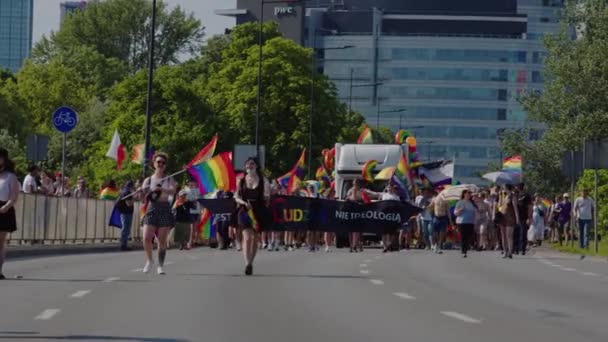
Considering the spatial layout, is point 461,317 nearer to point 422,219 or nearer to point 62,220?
point 62,220

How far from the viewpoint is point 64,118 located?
119 feet

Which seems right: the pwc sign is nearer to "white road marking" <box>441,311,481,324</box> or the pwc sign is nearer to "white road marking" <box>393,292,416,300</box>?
"white road marking" <box>393,292,416,300</box>

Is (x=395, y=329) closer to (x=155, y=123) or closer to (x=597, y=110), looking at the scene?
(x=597, y=110)

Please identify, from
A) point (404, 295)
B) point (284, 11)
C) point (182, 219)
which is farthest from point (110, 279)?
point (284, 11)

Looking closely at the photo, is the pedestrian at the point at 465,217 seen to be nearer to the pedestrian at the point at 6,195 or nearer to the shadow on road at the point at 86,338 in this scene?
the pedestrian at the point at 6,195

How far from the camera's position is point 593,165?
39469 mm

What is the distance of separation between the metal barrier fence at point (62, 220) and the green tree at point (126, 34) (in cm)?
8087

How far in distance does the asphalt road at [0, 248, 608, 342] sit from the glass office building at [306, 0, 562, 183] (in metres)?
159

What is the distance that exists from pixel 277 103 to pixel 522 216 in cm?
5468

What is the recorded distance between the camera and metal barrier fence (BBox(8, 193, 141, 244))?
33.3 m

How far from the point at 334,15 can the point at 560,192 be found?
10934 cm

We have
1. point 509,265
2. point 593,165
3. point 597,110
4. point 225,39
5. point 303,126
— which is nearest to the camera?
point 509,265

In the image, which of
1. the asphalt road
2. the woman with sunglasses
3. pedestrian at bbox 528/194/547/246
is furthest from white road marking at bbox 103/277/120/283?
pedestrian at bbox 528/194/547/246

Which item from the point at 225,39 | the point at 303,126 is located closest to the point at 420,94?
the point at 225,39
